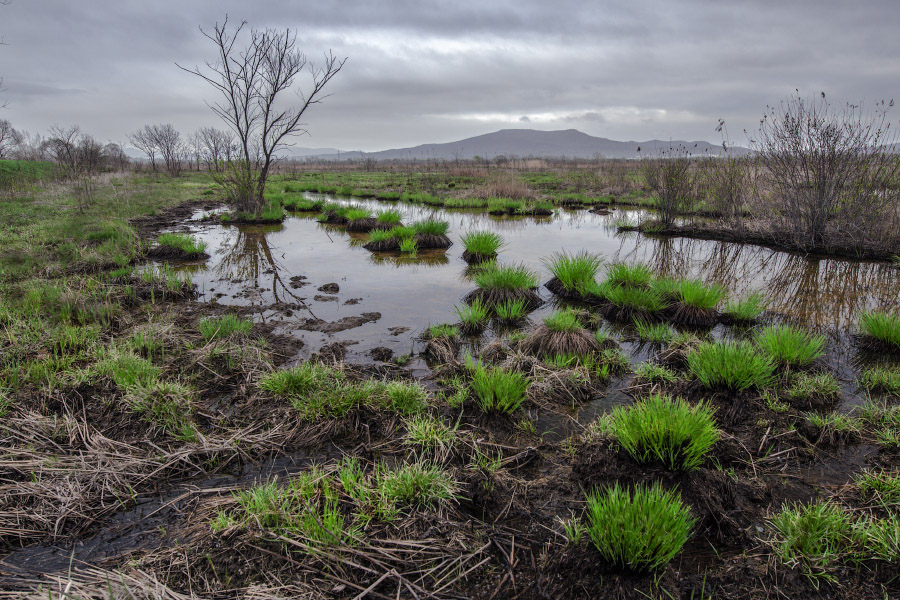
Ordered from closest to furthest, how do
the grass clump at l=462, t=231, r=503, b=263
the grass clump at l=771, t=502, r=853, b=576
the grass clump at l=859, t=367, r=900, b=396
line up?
the grass clump at l=771, t=502, r=853, b=576, the grass clump at l=859, t=367, r=900, b=396, the grass clump at l=462, t=231, r=503, b=263

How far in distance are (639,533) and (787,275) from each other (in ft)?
30.4

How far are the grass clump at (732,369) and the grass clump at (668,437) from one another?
126 cm

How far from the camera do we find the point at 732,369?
4.09 metres

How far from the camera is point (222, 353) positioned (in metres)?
4.87

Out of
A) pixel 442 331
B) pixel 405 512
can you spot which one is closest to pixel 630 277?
pixel 442 331

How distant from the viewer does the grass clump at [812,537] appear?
90.4 inches

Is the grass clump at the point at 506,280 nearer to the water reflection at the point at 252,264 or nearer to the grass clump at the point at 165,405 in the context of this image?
the water reflection at the point at 252,264

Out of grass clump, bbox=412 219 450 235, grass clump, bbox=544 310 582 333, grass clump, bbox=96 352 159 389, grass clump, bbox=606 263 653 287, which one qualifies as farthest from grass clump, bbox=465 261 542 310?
grass clump, bbox=412 219 450 235

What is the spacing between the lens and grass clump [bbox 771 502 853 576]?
2.30 meters

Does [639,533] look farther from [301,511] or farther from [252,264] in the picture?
[252,264]

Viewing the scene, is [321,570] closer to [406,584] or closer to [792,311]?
[406,584]

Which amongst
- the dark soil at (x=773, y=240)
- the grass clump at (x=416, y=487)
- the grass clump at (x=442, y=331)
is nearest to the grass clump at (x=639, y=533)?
the grass clump at (x=416, y=487)

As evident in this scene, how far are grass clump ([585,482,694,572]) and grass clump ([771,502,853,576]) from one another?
2.01 ft

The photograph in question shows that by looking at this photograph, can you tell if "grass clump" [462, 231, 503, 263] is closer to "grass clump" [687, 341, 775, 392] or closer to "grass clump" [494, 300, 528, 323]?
"grass clump" [494, 300, 528, 323]
